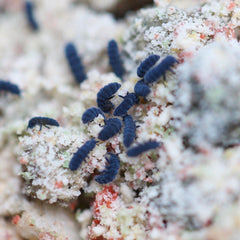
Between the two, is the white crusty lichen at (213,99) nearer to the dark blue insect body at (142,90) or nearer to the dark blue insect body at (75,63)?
the dark blue insect body at (142,90)

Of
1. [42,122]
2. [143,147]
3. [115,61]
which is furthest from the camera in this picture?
[115,61]

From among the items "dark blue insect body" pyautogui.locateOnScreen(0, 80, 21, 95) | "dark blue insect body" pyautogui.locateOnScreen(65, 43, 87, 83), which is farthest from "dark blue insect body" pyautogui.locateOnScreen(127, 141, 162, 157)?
"dark blue insect body" pyautogui.locateOnScreen(0, 80, 21, 95)

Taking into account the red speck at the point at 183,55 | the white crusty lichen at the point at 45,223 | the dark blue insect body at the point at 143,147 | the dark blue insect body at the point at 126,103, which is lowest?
the white crusty lichen at the point at 45,223

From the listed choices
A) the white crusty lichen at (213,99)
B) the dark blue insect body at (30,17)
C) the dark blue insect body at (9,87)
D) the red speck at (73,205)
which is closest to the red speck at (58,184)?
the red speck at (73,205)

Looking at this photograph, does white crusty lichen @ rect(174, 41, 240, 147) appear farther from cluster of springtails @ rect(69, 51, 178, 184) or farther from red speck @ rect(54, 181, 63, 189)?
red speck @ rect(54, 181, 63, 189)

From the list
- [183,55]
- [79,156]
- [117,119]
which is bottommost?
[79,156]

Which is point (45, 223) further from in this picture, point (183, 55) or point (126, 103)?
point (183, 55)

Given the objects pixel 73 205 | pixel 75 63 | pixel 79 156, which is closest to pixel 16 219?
pixel 73 205
